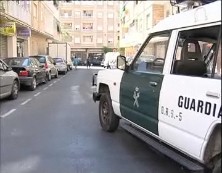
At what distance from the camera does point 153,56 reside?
5.95m

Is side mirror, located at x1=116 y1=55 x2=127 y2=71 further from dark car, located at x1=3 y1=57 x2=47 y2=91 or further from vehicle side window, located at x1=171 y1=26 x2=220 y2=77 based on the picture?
dark car, located at x1=3 y1=57 x2=47 y2=91

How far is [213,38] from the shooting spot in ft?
15.9

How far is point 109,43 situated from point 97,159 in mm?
87308

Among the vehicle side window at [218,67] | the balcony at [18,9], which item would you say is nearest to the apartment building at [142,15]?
the balcony at [18,9]

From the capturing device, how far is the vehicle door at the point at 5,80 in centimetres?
1280

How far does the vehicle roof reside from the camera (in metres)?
4.37

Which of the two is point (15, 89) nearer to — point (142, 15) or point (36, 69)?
point (36, 69)

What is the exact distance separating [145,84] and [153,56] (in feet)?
1.59

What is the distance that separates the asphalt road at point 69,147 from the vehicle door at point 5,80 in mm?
2133

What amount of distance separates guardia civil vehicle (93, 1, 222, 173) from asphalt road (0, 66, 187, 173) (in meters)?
0.42

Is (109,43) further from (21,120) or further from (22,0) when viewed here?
(21,120)

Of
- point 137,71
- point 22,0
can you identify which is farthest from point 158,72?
point 22,0

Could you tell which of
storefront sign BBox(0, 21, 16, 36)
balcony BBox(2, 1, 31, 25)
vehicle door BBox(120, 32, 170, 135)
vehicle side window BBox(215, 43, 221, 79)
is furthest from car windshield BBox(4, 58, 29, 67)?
vehicle side window BBox(215, 43, 221, 79)

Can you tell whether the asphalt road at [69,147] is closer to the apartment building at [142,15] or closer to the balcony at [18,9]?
the balcony at [18,9]
